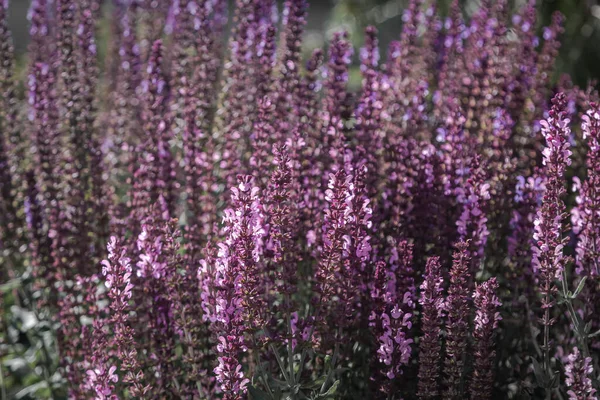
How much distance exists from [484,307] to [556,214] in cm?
45

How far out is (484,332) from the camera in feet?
8.48

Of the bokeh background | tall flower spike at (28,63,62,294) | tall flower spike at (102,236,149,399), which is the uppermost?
the bokeh background

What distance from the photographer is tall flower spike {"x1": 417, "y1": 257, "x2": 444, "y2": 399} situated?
2.53m

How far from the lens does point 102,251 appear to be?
13.3 ft

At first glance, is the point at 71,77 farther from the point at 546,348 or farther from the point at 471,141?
the point at 546,348

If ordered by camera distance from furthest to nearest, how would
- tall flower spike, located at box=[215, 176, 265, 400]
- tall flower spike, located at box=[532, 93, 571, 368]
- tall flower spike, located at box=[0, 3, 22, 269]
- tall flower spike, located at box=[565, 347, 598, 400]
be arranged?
tall flower spike, located at box=[0, 3, 22, 269], tall flower spike, located at box=[532, 93, 571, 368], tall flower spike, located at box=[215, 176, 265, 400], tall flower spike, located at box=[565, 347, 598, 400]

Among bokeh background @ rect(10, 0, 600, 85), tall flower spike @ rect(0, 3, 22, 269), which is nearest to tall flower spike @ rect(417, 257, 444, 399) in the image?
tall flower spike @ rect(0, 3, 22, 269)

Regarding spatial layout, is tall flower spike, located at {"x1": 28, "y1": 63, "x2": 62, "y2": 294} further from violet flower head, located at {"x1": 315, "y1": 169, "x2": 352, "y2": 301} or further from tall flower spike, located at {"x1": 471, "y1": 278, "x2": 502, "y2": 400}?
tall flower spike, located at {"x1": 471, "y1": 278, "x2": 502, "y2": 400}

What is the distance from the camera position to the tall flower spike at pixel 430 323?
8.30 ft

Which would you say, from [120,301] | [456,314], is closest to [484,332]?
[456,314]

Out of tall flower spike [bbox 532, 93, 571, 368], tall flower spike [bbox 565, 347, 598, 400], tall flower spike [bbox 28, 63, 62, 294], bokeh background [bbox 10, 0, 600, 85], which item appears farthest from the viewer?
bokeh background [bbox 10, 0, 600, 85]

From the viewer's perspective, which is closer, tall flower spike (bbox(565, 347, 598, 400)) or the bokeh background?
tall flower spike (bbox(565, 347, 598, 400))

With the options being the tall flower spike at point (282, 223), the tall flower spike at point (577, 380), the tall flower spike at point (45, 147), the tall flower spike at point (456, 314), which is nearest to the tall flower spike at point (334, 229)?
the tall flower spike at point (282, 223)

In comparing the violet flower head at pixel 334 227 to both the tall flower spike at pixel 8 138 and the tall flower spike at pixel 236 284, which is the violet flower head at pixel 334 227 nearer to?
the tall flower spike at pixel 236 284
